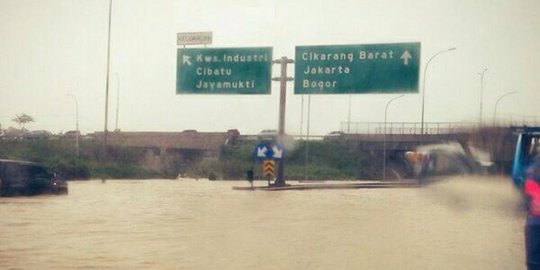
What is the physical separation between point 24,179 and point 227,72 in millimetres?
11823

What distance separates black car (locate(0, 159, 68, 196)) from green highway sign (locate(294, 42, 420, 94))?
12825 millimetres

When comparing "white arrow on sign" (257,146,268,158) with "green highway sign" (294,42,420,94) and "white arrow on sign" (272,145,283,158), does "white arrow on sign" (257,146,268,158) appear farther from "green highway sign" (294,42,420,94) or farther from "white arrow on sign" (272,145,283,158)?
"green highway sign" (294,42,420,94)

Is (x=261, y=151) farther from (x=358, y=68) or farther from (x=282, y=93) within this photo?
(x=358, y=68)

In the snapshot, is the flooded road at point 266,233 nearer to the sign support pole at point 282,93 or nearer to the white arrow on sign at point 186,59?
the white arrow on sign at point 186,59

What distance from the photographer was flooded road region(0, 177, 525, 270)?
41.4ft

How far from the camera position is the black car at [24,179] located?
28.5 m

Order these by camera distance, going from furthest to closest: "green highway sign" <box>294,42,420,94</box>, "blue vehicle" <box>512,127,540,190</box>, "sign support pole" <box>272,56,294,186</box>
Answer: "sign support pole" <box>272,56,294,186</box> < "green highway sign" <box>294,42,420,94</box> < "blue vehicle" <box>512,127,540,190</box>

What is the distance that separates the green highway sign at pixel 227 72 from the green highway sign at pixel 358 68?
1658 millimetres

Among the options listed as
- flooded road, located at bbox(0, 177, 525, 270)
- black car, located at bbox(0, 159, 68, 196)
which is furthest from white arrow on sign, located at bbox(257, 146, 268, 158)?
black car, located at bbox(0, 159, 68, 196)

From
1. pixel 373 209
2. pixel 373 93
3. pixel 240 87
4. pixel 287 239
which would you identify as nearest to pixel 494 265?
pixel 287 239

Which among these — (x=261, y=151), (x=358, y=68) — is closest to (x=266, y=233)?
(x=358, y=68)

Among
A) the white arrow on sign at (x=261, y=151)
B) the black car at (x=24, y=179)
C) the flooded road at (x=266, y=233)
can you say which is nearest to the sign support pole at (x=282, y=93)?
the white arrow on sign at (x=261, y=151)

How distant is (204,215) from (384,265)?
39.7ft

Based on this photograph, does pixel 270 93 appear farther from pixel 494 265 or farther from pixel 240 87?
pixel 494 265
